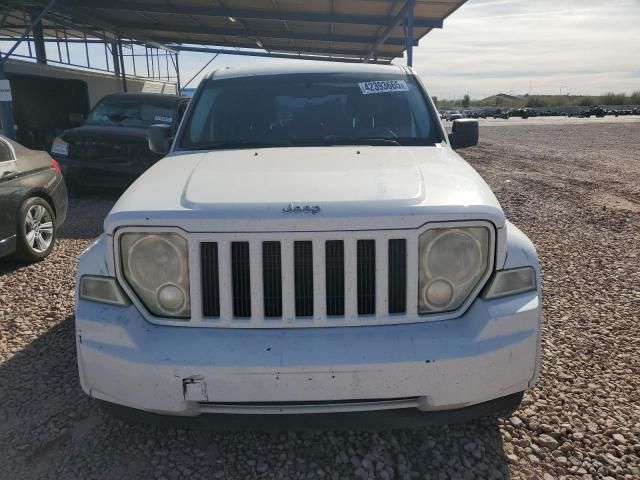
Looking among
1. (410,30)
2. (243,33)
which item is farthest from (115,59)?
(410,30)

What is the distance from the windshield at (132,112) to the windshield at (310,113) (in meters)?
6.00

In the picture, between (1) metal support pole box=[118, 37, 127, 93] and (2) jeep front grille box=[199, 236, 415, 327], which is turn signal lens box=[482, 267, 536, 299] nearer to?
(2) jeep front grille box=[199, 236, 415, 327]

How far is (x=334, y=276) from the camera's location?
2.25 m

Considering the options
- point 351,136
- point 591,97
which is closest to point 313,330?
point 351,136

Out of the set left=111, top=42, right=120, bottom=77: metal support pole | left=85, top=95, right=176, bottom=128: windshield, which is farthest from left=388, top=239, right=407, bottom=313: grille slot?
left=111, top=42, right=120, bottom=77: metal support pole

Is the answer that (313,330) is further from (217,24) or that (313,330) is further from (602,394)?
(217,24)

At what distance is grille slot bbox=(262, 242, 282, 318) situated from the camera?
2227 mm

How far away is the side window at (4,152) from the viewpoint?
5.34 metres

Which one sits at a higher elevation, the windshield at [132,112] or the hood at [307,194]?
the windshield at [132,112]

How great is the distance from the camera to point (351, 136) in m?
3.61

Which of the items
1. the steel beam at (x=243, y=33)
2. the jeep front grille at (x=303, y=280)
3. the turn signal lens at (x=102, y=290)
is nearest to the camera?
the jeep front grille at (x=303, y=280)

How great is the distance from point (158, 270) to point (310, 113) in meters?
1.89

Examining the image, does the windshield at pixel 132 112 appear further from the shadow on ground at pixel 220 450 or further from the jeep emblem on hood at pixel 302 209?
the jeep emblem on hood at pixel 302 209

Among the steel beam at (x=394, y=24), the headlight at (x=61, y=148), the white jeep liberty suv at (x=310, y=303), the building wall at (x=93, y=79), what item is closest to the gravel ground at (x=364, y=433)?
the white jeep liberty suv at (x=310, y=303)
